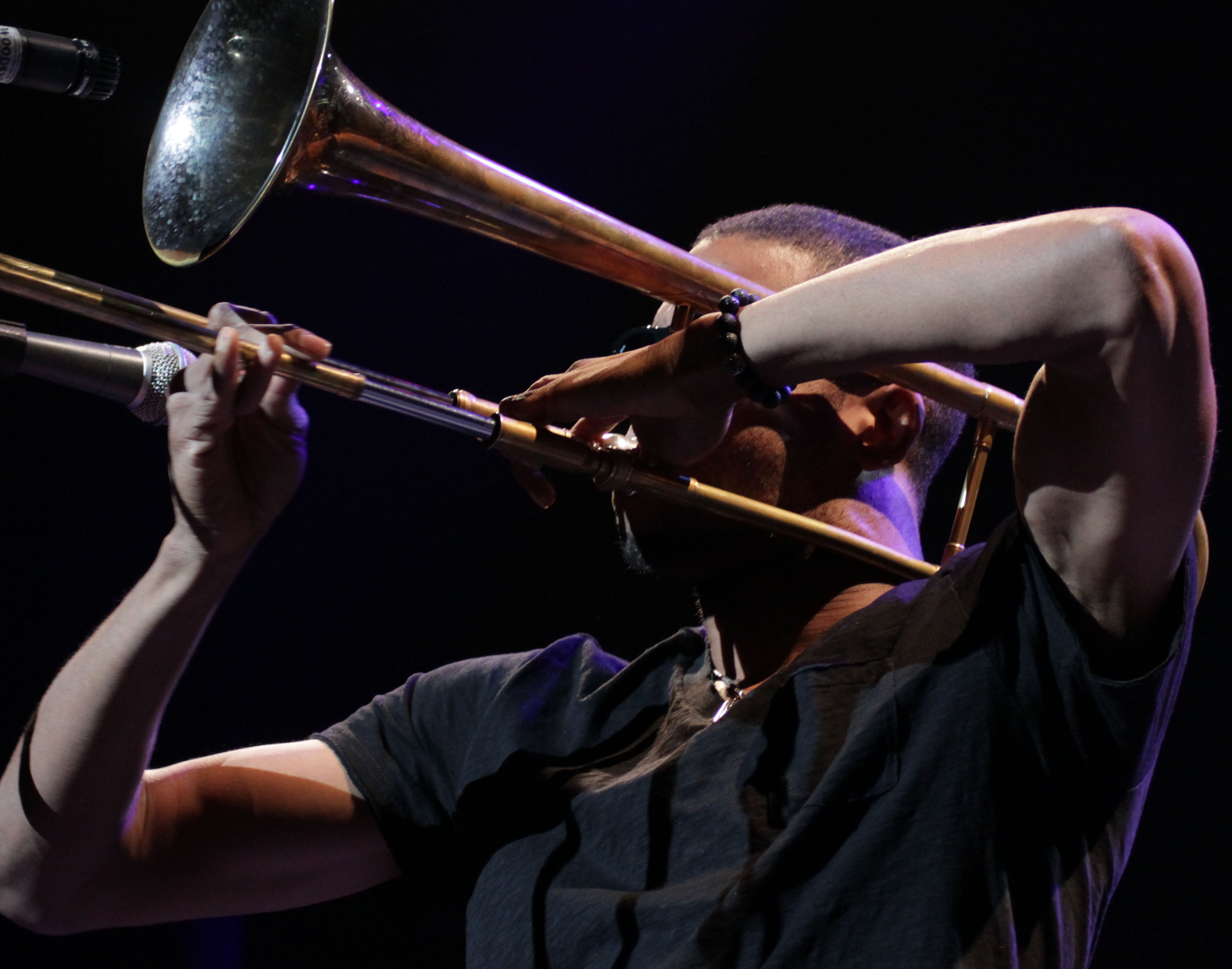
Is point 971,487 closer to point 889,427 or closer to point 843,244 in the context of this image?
point 889,427

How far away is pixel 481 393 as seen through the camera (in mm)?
3115

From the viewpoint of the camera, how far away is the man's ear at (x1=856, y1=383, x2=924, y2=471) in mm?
1858

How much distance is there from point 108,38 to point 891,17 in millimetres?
1936

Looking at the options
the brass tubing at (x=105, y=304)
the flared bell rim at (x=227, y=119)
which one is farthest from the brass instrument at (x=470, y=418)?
the flared bell rim at (x=227, y=119)

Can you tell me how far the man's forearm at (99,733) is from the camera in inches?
57.4

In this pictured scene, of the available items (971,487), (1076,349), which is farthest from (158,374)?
(971,487)

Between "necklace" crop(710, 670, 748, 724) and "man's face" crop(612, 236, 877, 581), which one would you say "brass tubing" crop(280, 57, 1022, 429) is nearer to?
"man's face" crop(612, 236, 877, 581)

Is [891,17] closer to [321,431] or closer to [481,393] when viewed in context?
[481,393]

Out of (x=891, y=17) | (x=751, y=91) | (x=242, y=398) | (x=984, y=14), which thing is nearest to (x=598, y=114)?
(x=751, y=91)

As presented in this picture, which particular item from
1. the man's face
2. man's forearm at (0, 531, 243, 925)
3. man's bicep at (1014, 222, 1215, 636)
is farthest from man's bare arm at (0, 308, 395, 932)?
man's bicep at (1014, 222, 1215, 636)

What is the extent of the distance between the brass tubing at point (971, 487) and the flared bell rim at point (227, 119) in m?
1.33

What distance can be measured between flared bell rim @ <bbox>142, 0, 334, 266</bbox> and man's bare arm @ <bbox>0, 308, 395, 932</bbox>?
19 cm

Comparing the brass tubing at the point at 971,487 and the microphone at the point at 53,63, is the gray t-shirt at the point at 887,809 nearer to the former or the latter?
the brass tubing at the point at 971,487

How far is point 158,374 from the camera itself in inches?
52.4
